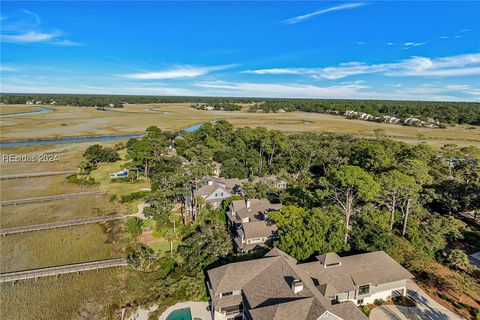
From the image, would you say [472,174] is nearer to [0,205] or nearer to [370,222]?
[370,222]

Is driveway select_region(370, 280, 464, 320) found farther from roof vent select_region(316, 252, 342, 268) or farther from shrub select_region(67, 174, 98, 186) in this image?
shrub select_region(67, 174, 98, 186)

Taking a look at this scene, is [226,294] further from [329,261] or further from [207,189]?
[207,189]

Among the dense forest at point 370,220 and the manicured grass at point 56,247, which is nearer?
the dense forest at point 370,220

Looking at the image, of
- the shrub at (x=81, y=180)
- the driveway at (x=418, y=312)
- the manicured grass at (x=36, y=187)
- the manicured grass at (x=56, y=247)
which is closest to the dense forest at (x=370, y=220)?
the driveway at (x=418, y=312)

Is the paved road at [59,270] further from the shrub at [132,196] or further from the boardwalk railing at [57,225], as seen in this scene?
the shrub at [132,196]

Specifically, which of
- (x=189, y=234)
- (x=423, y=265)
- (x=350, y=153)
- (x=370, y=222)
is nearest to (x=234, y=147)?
(x=350, y=153)

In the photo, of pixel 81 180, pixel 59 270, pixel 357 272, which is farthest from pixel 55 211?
pixel 357 272
